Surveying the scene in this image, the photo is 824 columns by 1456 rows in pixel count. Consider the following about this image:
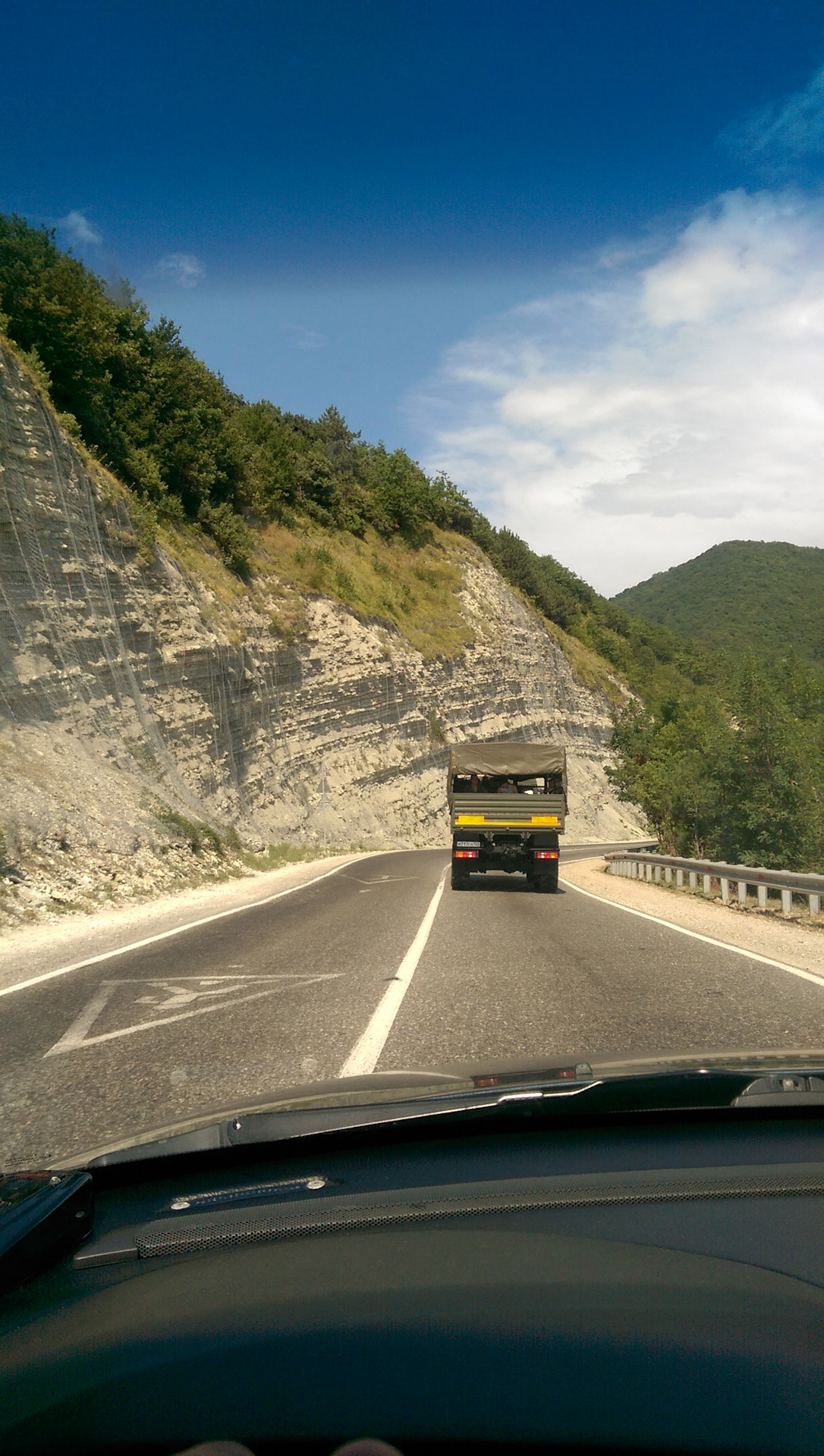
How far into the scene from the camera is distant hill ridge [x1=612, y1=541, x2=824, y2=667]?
118 metres

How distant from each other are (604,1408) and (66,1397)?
970 mm

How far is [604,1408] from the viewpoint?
157 cm

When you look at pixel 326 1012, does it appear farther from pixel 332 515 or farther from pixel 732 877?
pixel 332 515

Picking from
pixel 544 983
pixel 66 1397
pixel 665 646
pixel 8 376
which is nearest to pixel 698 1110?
pixel 66 1397

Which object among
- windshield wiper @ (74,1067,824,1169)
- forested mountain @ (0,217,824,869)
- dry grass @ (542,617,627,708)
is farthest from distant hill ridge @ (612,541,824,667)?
windshield wiper @ (74,1067,824,1169)

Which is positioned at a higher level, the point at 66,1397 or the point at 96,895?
the point at 66,1397

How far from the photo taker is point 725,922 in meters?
14.4

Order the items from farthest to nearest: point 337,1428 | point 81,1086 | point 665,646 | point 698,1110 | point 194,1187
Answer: point 665,646, point 81,1086, point 698,1110, point 194,1187, point 337,1428

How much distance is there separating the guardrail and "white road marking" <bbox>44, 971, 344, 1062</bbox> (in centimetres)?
863

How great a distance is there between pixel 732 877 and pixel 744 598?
430 feet

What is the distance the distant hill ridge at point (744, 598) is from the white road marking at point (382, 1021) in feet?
312

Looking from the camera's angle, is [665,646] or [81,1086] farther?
[665,646]

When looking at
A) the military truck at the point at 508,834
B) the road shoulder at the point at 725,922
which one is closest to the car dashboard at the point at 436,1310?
the road shoulder at the point at 725,922

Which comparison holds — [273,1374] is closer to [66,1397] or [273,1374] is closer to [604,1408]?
[66,1397]
